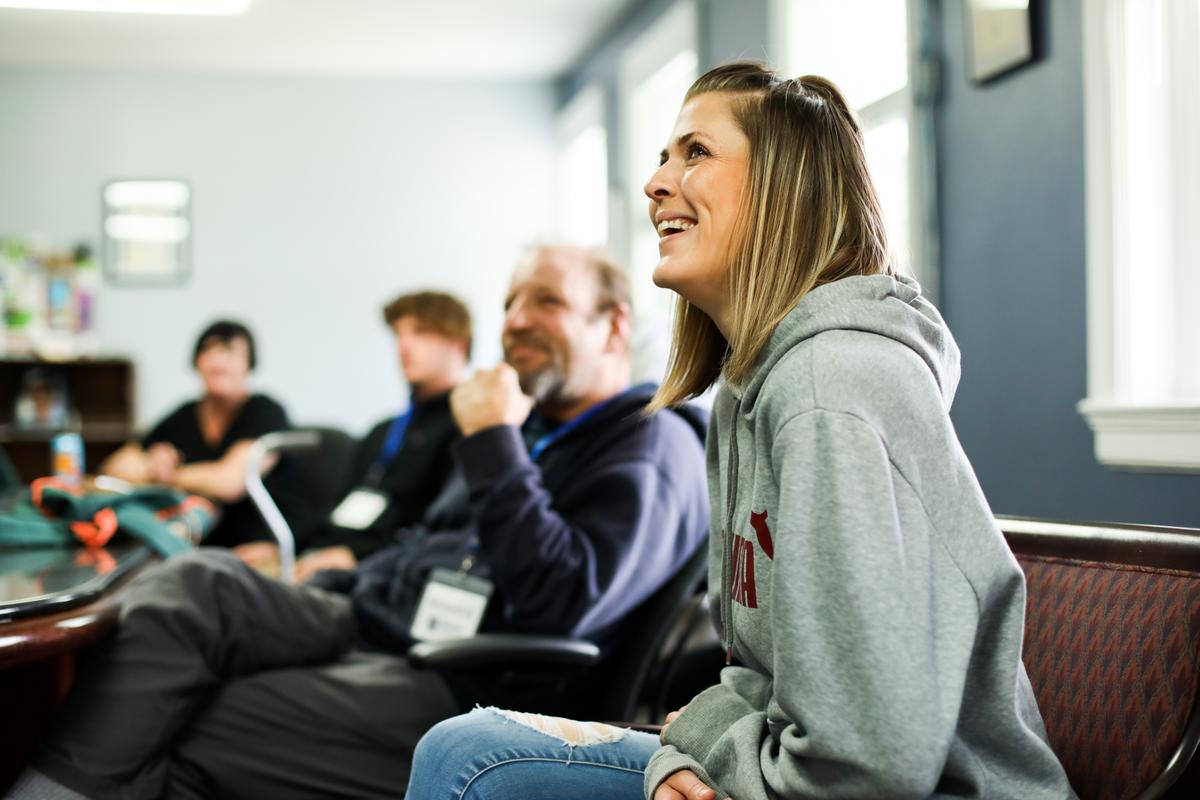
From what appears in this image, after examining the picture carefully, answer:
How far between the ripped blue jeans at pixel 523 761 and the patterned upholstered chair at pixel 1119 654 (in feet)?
1.32

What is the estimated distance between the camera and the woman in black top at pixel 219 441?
3.57m

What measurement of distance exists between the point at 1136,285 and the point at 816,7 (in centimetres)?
196

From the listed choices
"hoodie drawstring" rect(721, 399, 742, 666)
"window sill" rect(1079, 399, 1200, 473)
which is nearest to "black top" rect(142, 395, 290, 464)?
"window sill" rect(1079, 399, 1200, 473)

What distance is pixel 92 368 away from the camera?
6512 mm

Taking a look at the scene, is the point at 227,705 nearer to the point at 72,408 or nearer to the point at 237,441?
the point at 237,441

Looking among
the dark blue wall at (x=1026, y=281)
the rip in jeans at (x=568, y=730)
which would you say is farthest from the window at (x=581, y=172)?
the rip in jeans at (x=568, y=730)

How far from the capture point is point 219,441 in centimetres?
392

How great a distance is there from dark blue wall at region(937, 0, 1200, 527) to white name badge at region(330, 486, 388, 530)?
1481 millimetres

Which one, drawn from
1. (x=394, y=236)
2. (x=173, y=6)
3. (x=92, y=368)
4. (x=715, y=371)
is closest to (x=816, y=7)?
(x=715, y=371)

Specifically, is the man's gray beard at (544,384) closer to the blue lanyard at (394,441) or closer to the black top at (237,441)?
the blue lanyard at (394,441)

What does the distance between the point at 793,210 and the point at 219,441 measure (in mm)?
3254

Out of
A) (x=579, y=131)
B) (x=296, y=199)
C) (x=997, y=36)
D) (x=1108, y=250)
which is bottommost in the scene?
(x=1108, y=250)

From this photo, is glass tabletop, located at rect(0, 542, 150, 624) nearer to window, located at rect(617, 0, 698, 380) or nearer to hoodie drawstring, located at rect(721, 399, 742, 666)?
hoodie drawstring, located at rect(721, 399, 742, 666)

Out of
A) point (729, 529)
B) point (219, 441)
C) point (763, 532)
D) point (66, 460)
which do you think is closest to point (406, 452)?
point (66, 460)
